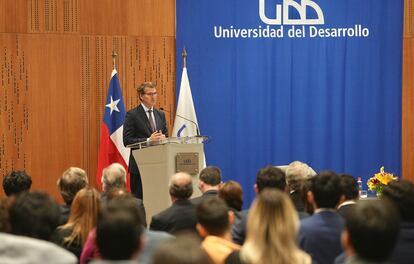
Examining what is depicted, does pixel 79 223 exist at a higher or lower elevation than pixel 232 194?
lower

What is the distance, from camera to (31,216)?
11.0 ft

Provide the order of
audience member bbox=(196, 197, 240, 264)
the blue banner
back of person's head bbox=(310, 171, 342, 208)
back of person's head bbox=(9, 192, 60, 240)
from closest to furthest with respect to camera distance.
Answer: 1. back of person's head bbox=(9, 192, 60, 240)
2. audience member bbox=(196, 197, 240, 264)
3. back of person's head bbox=(310, 171, 342, 208)
4. the blue banner

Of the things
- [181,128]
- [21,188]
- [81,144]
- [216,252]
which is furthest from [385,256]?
[81,144]

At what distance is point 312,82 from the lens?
9.73 metres

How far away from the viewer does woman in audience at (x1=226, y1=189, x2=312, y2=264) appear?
3.14 meters

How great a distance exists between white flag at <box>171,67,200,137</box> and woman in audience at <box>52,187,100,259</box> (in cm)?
454

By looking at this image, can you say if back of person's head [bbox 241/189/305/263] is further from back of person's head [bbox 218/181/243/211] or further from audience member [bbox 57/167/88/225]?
audience member [bbox 57/167/88/225]

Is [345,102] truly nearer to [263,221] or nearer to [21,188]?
[21,188]

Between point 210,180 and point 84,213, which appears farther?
point 210,180

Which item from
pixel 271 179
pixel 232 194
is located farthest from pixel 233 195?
pixel 271 179

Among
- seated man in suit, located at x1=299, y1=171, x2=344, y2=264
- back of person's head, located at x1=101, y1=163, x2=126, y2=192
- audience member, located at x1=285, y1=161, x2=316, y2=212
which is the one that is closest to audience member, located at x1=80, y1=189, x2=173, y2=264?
seated man in suit, located at x1=299, y1=171, x2=344, y2=264

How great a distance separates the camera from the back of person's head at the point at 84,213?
425cm

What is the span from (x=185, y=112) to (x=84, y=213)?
4796 millimetres

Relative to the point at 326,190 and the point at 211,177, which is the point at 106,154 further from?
the point at 326,190
